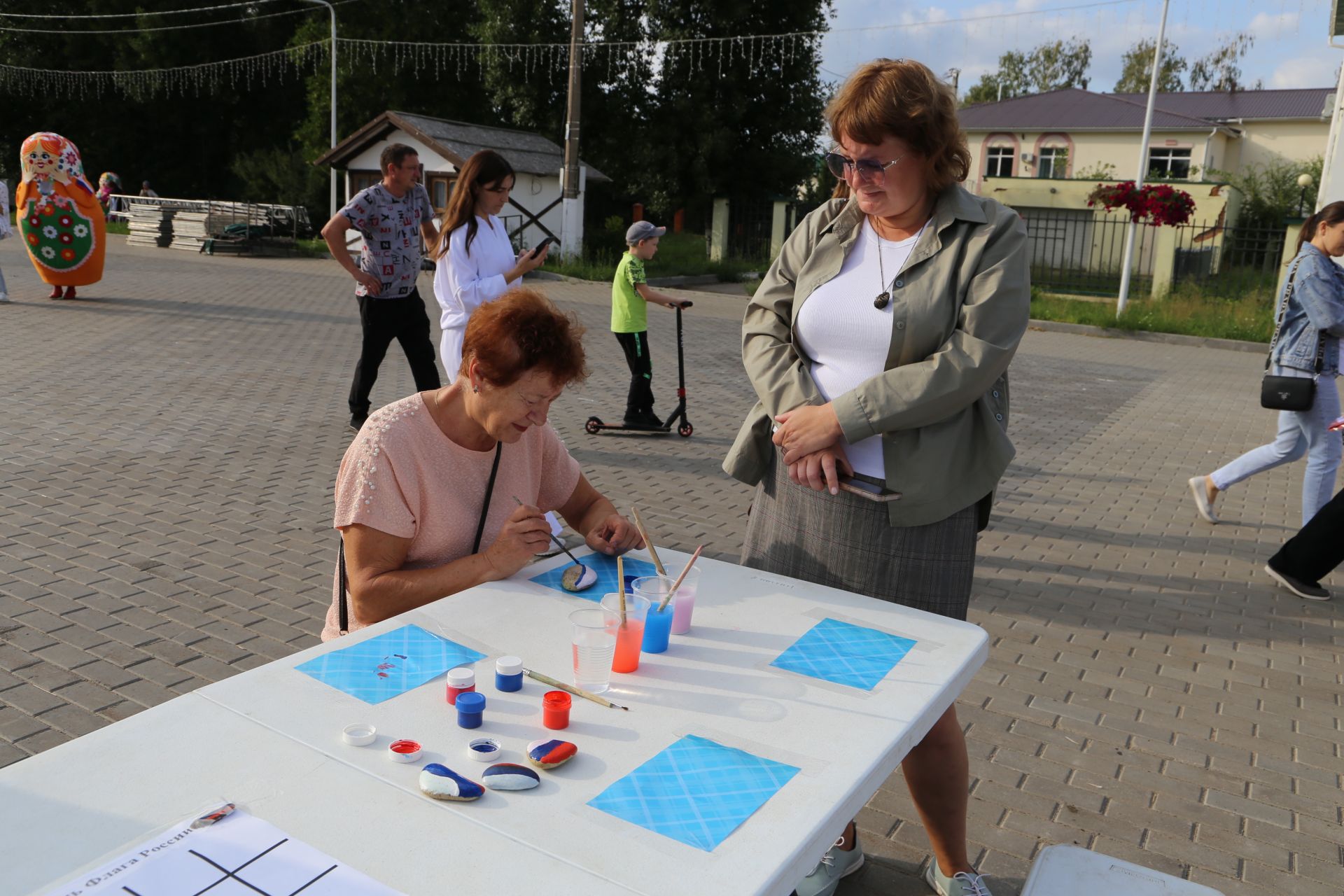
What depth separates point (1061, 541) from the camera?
590 cm

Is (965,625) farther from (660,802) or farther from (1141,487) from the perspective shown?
(1141,487)

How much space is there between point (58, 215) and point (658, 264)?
13653 mm

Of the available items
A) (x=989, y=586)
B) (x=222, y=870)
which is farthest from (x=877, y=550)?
(x=989, y=586)

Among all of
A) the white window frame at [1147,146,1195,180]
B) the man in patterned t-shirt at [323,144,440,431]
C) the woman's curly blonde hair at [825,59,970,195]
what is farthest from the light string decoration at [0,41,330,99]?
the woman's curly blonde hair at [825,59,970,195]

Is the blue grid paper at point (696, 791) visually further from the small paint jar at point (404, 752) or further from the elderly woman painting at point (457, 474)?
the elderly woman painting at point (457, 474)

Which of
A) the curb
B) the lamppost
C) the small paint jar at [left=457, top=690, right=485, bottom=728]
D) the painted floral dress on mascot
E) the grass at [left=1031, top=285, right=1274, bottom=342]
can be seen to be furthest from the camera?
the lamppost

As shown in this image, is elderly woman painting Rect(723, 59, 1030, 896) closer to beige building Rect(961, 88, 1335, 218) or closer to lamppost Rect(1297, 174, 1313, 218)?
lamppost Rect(1297, 174, 1313, 218)

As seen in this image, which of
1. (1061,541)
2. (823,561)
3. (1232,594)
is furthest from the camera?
(1061,541)

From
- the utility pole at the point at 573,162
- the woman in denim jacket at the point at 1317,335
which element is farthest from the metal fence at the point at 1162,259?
the woman in denim jacket at the point at 1317,335

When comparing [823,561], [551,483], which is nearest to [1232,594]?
[823,561]

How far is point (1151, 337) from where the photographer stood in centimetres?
1717

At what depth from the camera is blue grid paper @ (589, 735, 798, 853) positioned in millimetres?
1480

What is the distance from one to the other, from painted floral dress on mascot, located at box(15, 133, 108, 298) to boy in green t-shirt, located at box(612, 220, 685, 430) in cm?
922

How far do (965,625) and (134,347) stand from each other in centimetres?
1059
